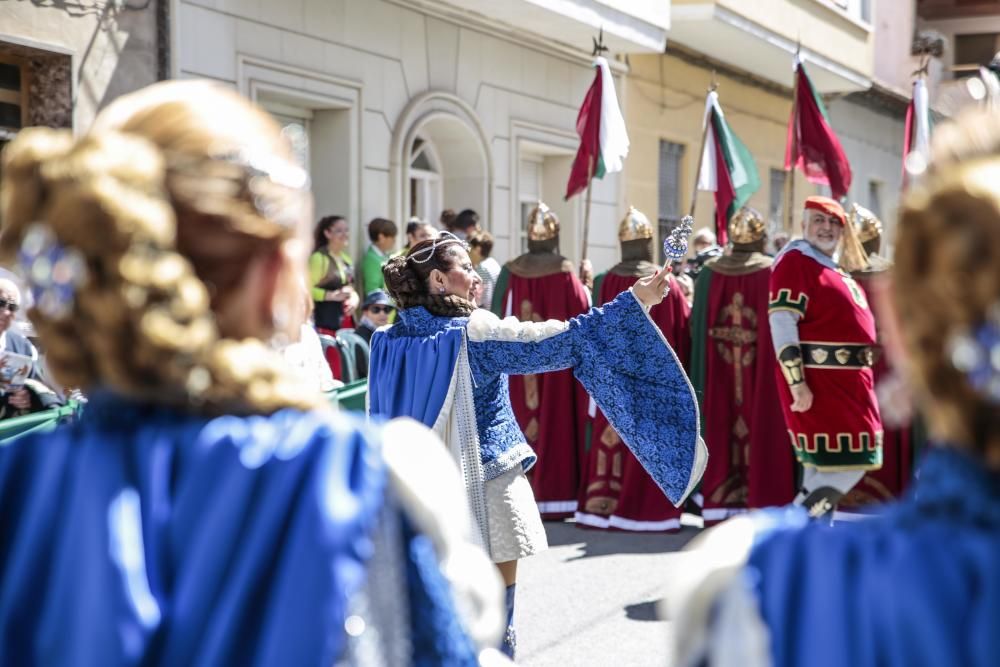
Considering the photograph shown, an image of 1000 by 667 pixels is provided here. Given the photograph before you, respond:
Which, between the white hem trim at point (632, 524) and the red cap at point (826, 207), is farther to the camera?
the white hem trim at point (632, 524)

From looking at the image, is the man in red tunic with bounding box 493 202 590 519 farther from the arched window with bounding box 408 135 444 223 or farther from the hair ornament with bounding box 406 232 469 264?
the arched window with bounding box 408 135 444 223

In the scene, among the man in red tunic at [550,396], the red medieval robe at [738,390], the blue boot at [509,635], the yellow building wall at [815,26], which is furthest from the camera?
the yellow building wall at [815,26]

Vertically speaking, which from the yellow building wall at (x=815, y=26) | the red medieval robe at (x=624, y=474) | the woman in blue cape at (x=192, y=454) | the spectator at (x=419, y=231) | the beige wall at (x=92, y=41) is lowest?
the red medieval robe at (x=624, y=474)

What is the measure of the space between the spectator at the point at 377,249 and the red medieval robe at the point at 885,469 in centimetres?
429

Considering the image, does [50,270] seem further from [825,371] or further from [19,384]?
[825,371]

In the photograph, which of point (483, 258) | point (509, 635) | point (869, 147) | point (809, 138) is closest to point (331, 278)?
point (483, 258)

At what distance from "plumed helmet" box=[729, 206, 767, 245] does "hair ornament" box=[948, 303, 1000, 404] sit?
22.1ft

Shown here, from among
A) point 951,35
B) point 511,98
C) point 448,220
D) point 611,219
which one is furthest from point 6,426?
point 951,35

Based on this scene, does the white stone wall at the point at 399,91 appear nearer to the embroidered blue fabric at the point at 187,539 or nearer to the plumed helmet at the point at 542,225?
the plumed helmet at the point at 542,225

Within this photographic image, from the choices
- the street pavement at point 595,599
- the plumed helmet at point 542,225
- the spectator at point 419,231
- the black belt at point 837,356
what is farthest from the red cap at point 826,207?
the spectator at point 419,231

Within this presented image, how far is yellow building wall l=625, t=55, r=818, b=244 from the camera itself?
52.1 feet

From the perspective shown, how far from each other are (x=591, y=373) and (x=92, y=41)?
5.71 meters

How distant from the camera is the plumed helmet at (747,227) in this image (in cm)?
799

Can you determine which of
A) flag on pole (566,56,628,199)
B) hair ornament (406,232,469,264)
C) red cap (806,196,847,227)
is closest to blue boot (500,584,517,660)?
hair ornament (406,232,469,264)
